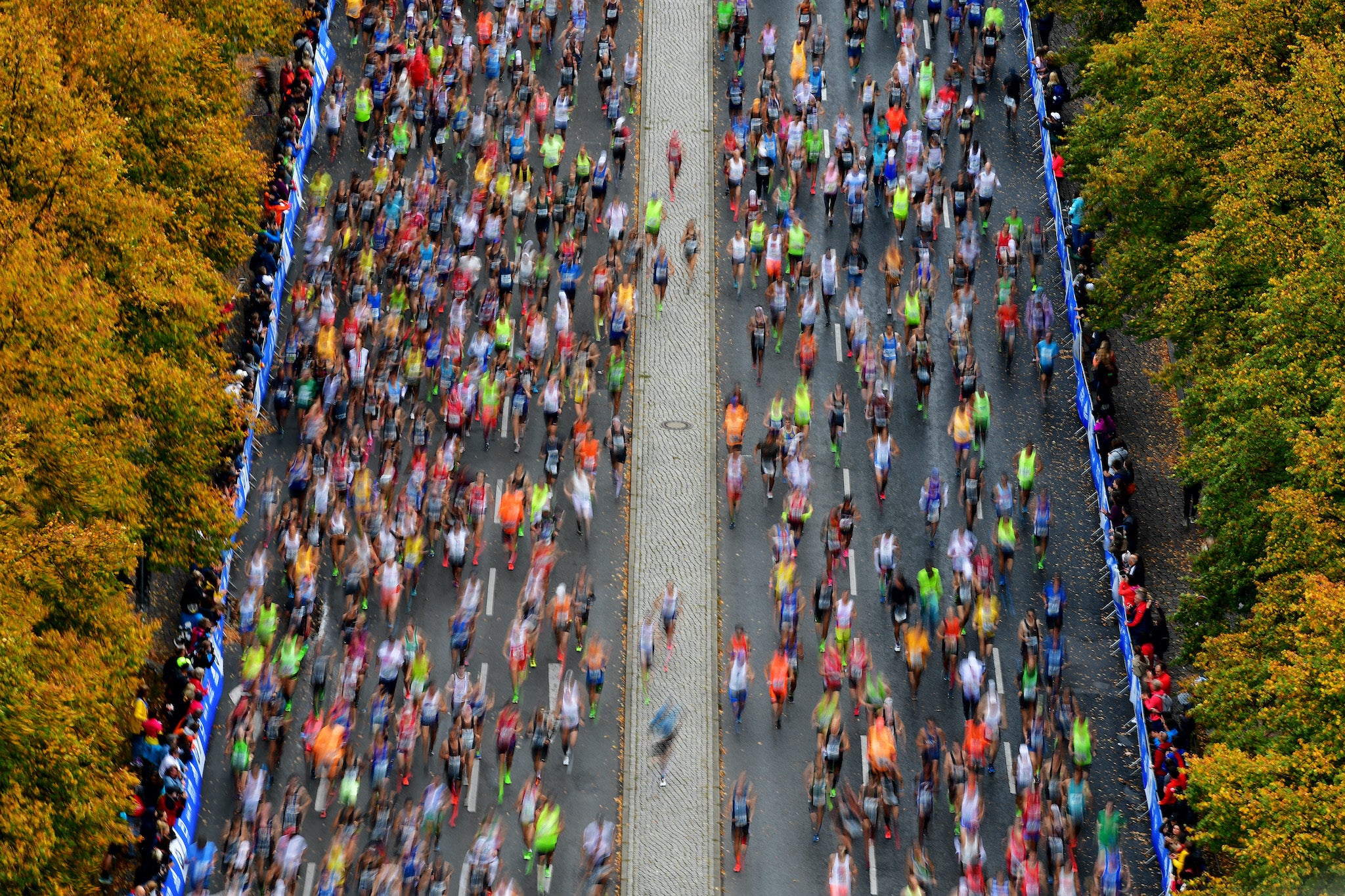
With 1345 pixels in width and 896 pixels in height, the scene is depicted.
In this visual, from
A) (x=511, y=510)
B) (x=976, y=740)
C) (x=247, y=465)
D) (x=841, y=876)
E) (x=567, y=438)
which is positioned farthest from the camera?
(x=567, y=438)

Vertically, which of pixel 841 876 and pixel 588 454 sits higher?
pixel 588 454

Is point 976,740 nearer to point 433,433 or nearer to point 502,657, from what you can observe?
point 502,657

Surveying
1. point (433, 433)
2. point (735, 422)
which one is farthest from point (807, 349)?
point (433, 433)

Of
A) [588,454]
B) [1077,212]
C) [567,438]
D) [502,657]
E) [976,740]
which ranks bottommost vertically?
[976,740]

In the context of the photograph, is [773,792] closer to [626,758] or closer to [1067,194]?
[626,758]

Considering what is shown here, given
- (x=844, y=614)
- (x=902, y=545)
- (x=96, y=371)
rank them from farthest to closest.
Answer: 1. (x=902, y=545)
2. (x=844, y=614)
3. (x=96, y=371)

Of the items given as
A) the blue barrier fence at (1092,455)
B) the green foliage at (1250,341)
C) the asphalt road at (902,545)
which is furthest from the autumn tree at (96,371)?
the green foliage at (1250,341)

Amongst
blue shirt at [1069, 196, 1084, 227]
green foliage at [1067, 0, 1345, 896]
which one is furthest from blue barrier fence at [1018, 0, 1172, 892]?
green foliage at [1067, 0, 1345, 896]
